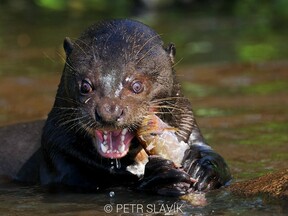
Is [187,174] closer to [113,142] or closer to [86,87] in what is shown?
[113,142]

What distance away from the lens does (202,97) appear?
9.30 meters

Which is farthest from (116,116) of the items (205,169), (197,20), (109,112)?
(197,20)

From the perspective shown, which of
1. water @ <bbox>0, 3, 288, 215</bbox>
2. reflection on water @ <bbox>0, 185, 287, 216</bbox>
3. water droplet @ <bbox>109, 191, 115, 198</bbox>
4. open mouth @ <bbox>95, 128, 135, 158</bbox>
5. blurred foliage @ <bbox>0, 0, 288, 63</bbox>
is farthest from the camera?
blurred foliage @ <bbox>0, 0, 288, 63</bbox>

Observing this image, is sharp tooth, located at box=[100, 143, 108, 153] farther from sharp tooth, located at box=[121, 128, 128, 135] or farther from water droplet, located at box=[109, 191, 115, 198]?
water droplet, located at box=[109, 191, 115, 198]

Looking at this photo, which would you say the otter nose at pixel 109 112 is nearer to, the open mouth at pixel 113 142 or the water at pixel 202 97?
the open mouth at pixel 113 142

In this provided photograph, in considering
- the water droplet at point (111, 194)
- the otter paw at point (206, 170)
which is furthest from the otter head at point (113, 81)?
the otter paw at point (206, 170)

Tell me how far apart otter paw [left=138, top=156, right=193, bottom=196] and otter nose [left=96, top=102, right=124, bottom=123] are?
478mm

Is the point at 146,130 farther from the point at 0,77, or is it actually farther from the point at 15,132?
the point at 0,77

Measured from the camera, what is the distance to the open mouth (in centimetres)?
524

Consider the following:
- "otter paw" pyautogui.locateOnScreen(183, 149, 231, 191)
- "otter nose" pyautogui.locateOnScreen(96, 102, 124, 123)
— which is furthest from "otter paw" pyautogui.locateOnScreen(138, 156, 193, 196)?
"otter nose" pyautogui.locateOnScreen(96, 102, 124, 123)

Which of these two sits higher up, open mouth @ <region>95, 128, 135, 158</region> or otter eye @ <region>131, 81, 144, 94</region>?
otter eye @ <region>131, 81, 144, 94</region>

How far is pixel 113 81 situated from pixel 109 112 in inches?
11.7

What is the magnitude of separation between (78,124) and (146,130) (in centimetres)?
41

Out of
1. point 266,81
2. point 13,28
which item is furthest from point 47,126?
point 13,28
